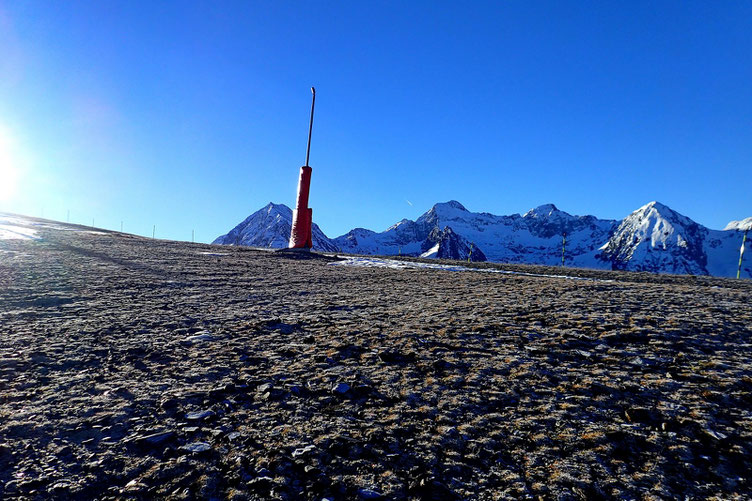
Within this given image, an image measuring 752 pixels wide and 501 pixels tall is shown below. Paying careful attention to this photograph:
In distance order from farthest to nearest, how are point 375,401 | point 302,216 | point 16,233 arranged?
point 302,216, point 16,233, point 375,401

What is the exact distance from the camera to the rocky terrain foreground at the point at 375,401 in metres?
2.04

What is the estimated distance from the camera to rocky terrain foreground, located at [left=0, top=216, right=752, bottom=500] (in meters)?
2.04

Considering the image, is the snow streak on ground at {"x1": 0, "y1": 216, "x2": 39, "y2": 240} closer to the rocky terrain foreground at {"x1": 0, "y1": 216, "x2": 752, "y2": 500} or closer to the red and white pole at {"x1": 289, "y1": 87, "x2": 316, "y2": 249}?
the red and white pole at {"x1": 289, "y1": 87, "x2": 316, "y2": 249}

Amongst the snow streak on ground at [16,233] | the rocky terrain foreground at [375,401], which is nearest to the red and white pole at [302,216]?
the snow streak on ground at [16,233]

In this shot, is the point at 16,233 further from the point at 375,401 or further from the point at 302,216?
the point at 375,401

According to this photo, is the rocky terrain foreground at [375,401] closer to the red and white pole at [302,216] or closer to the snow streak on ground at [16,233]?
the snow streak on ground at [16,233]

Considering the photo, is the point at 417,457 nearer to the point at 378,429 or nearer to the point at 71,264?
the point at 378,429

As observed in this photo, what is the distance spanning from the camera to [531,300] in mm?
5961

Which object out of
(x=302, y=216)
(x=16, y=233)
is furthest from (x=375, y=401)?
(x=16, y=233)

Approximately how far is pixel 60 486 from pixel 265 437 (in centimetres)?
101

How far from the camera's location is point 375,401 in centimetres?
286

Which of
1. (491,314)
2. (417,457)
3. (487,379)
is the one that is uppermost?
(491,314)

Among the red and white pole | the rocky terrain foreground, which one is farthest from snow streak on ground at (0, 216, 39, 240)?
the rocky terrain foreground

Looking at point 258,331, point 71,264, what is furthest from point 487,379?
point 71,264
